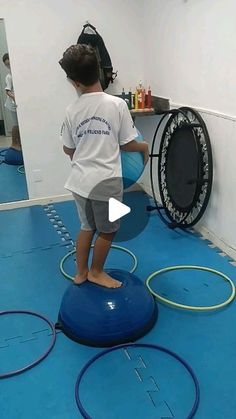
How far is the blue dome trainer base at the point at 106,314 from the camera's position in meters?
1.96

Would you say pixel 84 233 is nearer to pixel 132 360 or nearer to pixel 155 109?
pixel 132 360

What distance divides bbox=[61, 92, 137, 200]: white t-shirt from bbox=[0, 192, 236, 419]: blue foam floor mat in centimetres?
78

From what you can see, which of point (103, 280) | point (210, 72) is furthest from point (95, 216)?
point (210, 72)

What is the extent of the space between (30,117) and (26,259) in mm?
1525

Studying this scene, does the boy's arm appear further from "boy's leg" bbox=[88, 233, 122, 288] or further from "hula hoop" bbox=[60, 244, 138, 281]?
"hula hoop" bbox=[60, 244, 138, 281]

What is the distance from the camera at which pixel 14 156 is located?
3943 mm

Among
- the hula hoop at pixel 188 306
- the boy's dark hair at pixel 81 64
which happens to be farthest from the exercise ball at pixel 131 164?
the hula hoop at pixel 188 306

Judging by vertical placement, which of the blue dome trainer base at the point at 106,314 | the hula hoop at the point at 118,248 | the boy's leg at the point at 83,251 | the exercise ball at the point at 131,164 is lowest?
the hula hoop at the point at 118,248

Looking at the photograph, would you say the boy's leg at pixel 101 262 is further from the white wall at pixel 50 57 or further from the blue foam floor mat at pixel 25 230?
the white wall at pixel 50 57

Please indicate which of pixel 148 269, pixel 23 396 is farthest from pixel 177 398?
pixel 148 269

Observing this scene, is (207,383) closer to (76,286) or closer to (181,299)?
(181,299)

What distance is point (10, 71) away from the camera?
3580 mm

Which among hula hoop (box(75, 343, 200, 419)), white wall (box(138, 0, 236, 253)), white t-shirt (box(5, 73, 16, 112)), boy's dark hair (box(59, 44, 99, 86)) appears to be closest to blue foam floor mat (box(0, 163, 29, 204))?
white t-shirt (box(5, 73, 16, 112))

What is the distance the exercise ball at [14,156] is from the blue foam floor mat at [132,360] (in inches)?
57.7
